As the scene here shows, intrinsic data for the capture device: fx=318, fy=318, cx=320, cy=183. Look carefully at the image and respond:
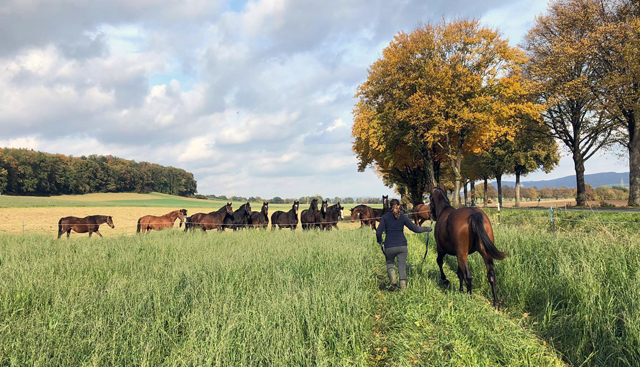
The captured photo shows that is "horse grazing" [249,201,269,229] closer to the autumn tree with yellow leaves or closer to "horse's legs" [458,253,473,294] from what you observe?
the autumn tree with yellow leaves

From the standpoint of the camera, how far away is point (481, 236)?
631cm

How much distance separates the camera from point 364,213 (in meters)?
22.5

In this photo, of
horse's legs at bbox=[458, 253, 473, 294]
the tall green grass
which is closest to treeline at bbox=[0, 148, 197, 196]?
the tall green grass

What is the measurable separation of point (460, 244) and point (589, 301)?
231cm

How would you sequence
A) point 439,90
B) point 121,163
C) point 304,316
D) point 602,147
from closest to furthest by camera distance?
point 304,316 → point 439,90 → point 602,147 → point 121,163

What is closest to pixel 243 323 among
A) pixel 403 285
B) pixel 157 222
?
pixel 403 285

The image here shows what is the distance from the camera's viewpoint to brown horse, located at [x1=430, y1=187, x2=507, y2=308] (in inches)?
246

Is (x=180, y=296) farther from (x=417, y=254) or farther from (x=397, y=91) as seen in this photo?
(x=397, y=91)

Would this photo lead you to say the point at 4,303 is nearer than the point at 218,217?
Yes

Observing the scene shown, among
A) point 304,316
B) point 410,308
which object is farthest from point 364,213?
point 304,316

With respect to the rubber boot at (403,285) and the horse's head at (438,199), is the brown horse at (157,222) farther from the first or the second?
the rubber boot at (403,285)

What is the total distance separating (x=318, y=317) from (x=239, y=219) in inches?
665

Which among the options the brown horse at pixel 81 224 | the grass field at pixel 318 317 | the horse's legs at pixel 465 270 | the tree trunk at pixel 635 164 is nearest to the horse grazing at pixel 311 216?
the brown horse at pixel 81 224

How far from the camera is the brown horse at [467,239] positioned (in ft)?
20.5
